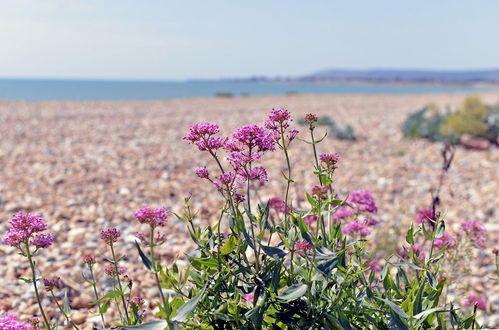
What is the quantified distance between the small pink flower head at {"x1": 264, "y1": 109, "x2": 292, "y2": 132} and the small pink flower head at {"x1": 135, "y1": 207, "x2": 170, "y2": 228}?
2.17ft

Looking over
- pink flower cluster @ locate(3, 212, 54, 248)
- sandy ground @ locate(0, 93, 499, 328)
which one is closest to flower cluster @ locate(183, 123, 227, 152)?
pink flower cluster @ locate(3, 212, 54, 248)

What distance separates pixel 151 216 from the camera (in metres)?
1.84

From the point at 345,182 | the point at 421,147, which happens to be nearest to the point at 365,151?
the point at 421,147

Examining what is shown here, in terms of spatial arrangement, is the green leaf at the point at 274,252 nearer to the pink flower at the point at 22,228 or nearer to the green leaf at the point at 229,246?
the green leaf at the point at 229,246

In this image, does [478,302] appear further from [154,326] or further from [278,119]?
[154,326]

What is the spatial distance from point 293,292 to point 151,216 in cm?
67

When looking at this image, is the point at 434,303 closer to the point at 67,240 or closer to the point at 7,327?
the point at 7,327

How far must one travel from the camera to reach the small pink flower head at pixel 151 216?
5.98ft

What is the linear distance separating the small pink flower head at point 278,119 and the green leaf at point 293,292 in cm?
71

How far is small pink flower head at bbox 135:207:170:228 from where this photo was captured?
182cm

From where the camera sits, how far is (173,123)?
1652 centimetres

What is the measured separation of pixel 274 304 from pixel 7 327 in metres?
1.14

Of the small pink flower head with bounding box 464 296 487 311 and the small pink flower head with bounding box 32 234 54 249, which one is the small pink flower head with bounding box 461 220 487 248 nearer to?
the small pink flower head with bounding box 464 296 487 311

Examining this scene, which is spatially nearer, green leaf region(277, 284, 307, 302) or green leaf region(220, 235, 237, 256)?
green leaf region(277, 284, 307, 302)
